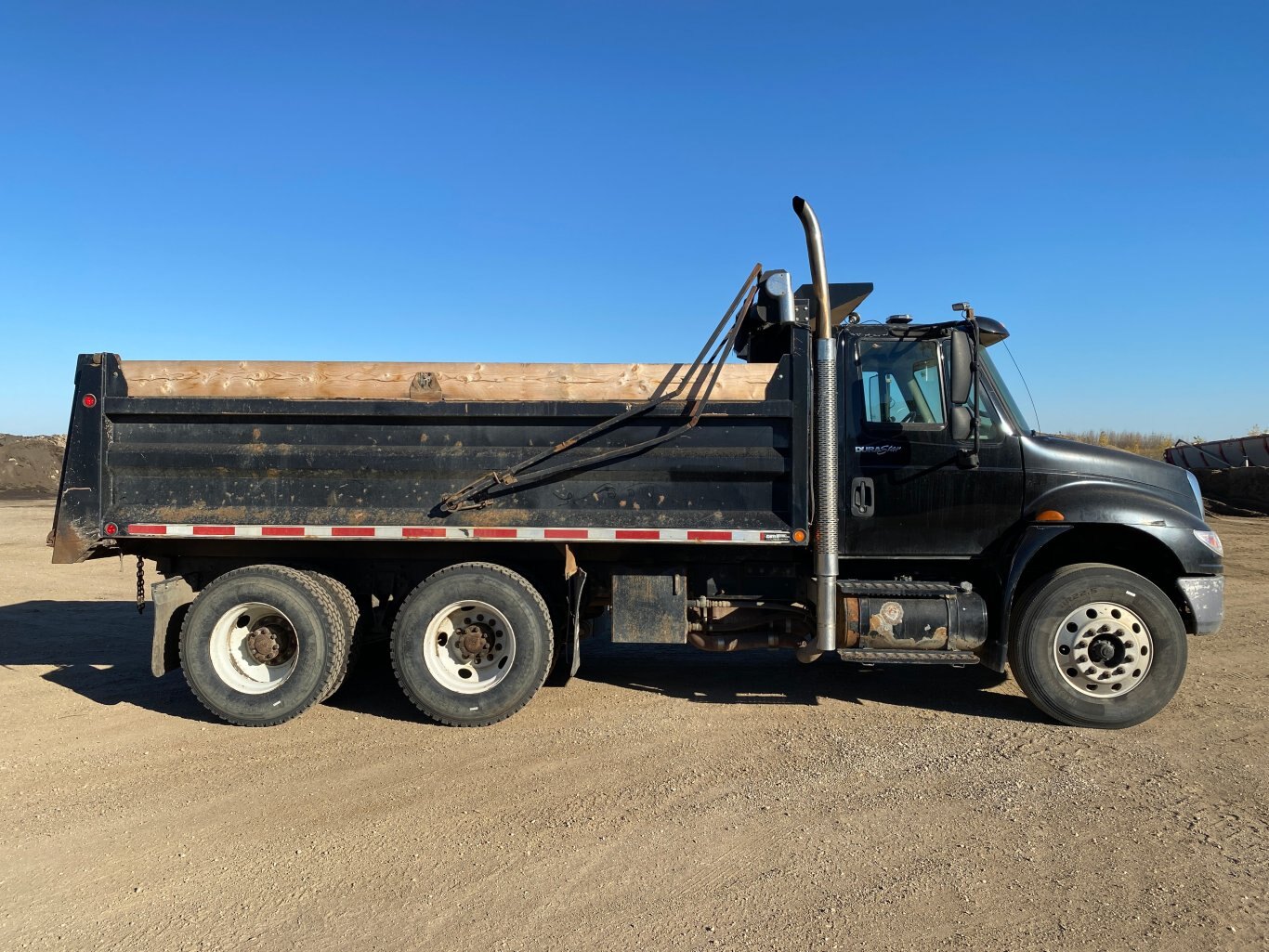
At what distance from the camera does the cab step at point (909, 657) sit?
17.7 ft

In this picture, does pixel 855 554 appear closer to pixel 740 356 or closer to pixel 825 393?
pixel 825 393

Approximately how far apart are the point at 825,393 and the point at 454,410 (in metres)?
2.52

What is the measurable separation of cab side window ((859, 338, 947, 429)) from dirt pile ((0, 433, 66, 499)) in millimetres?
33464

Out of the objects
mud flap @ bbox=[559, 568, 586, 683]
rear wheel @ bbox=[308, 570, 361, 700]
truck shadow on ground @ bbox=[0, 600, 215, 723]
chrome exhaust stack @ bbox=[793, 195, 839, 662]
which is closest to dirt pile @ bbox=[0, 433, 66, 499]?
truck shadow on ground @ bbox=[0, 600, 215, 723]

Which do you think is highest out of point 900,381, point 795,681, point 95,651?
point 900,381

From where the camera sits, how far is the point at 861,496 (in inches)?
221

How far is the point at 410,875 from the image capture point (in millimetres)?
3570

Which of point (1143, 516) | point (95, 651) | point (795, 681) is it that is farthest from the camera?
point (95, 651)

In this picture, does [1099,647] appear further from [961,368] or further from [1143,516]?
[961,368]

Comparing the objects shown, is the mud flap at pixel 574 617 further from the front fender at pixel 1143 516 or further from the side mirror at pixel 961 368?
the front fender at pixel 1143 516

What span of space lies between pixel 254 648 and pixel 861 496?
4.44 m

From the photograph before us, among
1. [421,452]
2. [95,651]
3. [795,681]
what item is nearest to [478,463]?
[421,452]

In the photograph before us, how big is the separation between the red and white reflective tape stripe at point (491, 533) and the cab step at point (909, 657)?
2.93ft

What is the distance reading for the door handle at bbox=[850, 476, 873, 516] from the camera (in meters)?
5.61
